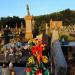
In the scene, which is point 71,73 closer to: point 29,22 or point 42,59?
point 42,59

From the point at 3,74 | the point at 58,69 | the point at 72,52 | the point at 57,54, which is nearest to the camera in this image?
the point at 58,69

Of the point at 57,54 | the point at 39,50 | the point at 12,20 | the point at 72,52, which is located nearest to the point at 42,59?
the point at 39,50

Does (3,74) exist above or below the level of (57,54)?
below

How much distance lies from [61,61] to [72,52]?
4.18ft

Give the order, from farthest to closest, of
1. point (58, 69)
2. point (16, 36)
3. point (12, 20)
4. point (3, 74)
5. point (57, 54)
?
point (12, 20) → point (16, 36) → point (3, 74) → point (57, 54) → point (58, 69)

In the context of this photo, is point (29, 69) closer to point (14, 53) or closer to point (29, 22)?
point (14, 53)

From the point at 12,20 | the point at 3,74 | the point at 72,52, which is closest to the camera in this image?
the point at 72,52

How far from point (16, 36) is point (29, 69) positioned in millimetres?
20494

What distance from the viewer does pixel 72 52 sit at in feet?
16.1

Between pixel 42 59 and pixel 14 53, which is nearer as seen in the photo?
pixel 42 59

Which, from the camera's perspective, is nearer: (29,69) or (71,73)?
(71,73)

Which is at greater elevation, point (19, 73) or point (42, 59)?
point (42, 59)

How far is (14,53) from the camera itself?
43.1 feet

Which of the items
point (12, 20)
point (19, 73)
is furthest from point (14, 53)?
point (12, 20)
